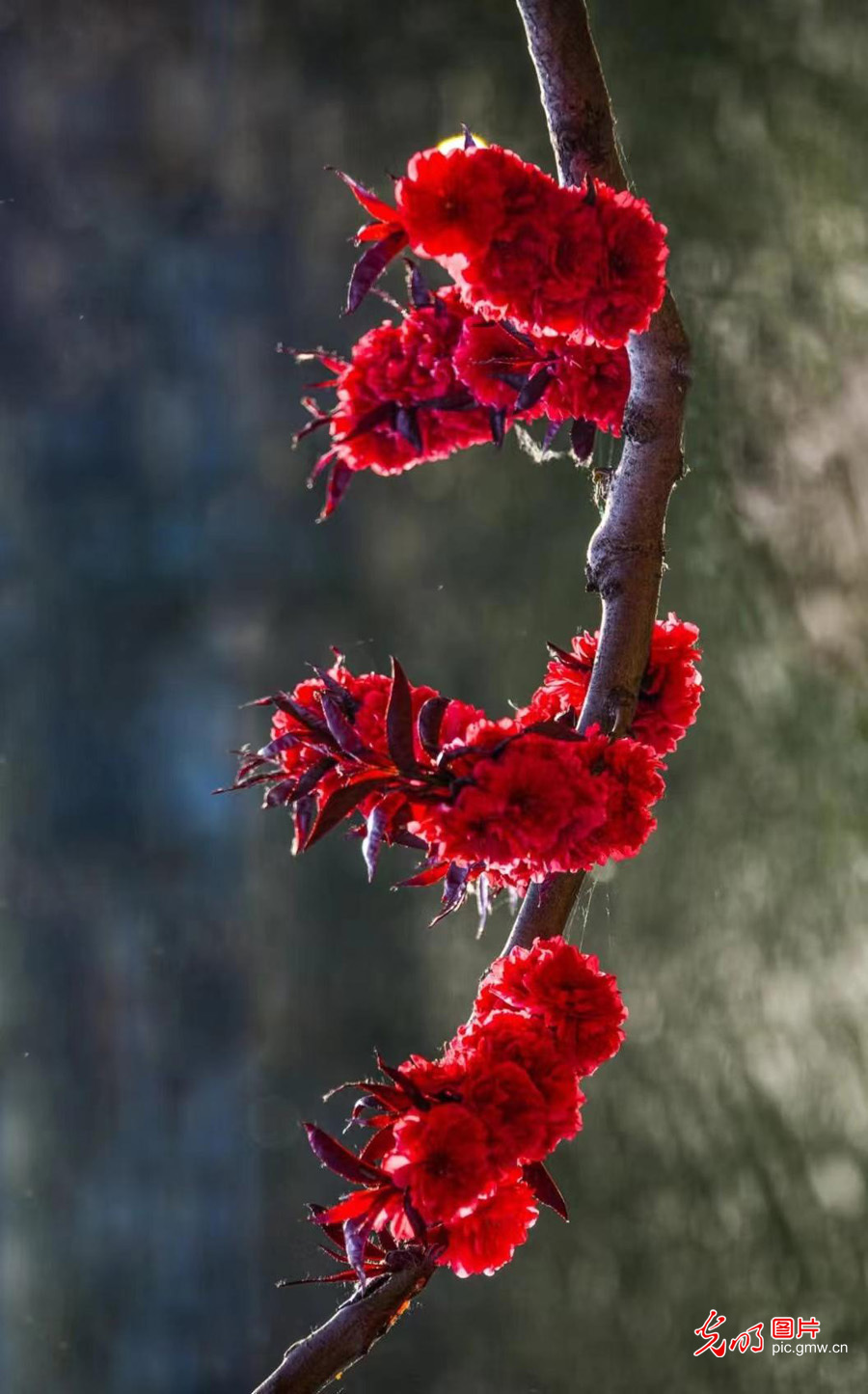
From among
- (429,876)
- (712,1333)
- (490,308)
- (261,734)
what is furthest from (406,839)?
(712,1333)

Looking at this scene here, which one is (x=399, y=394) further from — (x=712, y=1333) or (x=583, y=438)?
(x=712, y=1333)

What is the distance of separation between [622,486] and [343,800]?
1.08 feet

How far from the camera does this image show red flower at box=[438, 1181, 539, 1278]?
2.43 feet

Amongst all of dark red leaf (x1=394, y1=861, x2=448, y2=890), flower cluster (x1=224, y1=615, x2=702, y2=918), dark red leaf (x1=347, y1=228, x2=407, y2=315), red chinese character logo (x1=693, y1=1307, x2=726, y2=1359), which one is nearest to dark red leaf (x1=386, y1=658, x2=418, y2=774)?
flower cluster (x1=224, y1=615, x2=702, y2=918)

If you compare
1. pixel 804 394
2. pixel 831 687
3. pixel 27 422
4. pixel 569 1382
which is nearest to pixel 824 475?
pixel 804 394

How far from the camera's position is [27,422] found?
56.0 inches

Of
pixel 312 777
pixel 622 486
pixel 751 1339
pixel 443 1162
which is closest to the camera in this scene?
pixel 443 1162

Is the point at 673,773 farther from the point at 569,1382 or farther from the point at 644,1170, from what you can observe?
the point at 569,1382

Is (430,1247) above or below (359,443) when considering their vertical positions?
below

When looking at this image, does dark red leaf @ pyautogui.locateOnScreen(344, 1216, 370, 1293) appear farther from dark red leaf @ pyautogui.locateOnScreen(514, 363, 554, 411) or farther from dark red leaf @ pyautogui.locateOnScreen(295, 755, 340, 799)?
dark red leaf @ pyautogui.locateOnScreen(514, 363, 554, 411)

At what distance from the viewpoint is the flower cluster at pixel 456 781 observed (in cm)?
77

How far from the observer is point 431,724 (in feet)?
2.65

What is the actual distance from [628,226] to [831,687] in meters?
0.78

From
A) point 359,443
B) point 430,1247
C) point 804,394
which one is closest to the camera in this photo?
point 430,1247
